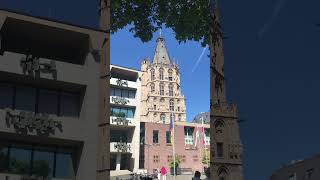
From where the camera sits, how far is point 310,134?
65562 mm

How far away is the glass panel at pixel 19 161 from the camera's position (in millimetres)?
35875

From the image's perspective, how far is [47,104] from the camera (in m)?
38.5

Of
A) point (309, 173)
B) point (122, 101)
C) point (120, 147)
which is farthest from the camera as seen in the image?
point (122, 101)

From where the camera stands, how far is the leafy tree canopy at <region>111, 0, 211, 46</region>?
43.1 m

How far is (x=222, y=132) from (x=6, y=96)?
22.6 meters

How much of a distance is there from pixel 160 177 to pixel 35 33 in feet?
212

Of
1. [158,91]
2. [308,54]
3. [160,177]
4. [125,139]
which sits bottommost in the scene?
[160,177]

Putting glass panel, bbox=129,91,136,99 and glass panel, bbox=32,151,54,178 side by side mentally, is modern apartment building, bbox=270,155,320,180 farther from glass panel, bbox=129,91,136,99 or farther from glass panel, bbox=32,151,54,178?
glass panel, bbox=32,151,54,178

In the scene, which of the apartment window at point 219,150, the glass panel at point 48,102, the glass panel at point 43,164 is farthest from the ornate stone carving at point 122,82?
the apartment window at point 219,150

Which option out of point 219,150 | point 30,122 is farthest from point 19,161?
point 219,150

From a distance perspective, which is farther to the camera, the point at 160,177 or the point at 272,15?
the point at 160,177

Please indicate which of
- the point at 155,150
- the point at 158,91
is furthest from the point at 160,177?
the point at 158,91

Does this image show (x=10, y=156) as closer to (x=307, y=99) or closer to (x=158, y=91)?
(x=307, y=99)

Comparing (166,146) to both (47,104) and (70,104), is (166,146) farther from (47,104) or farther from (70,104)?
(47,104)
